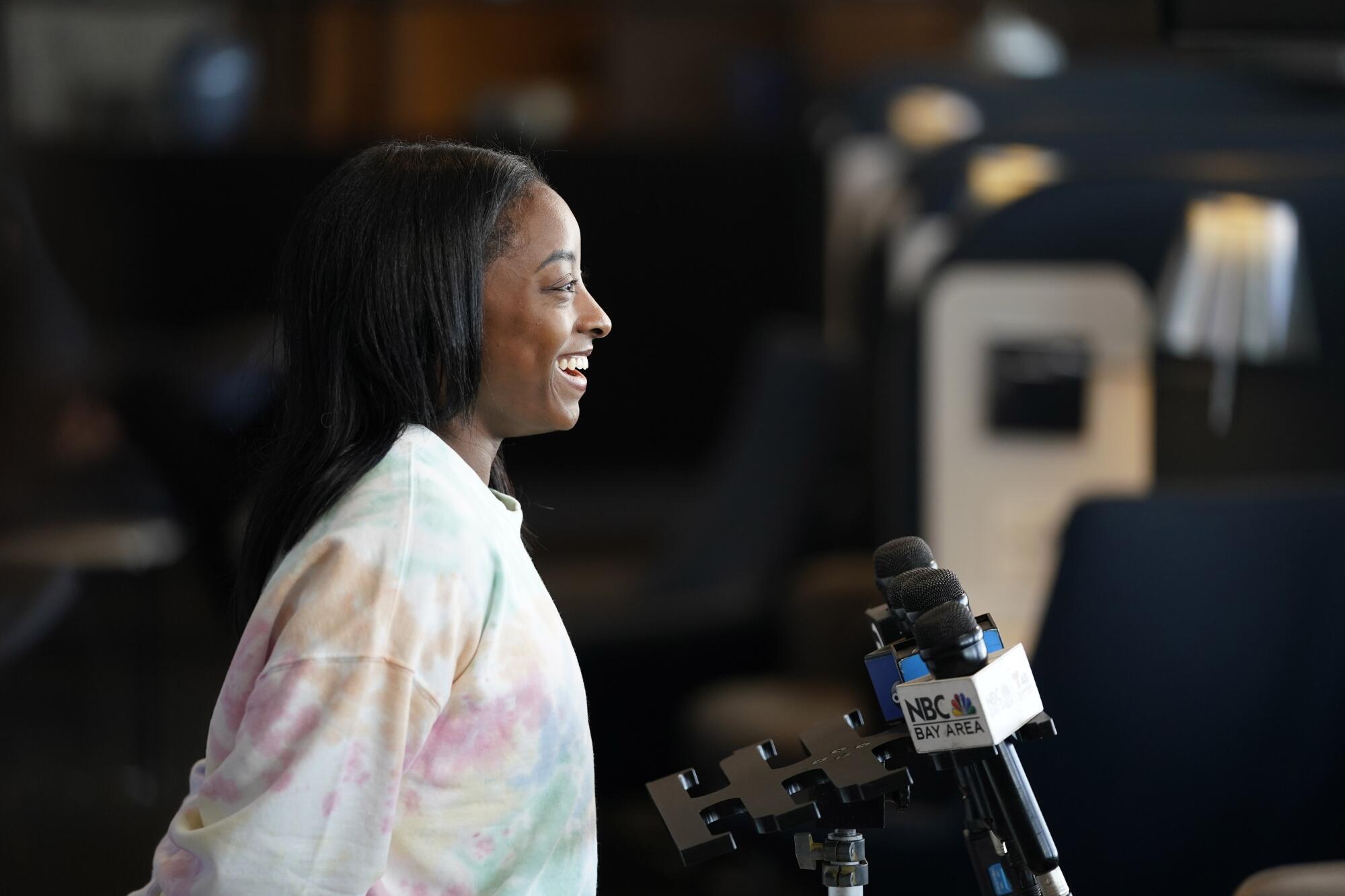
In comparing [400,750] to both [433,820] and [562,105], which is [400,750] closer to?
[433,820]

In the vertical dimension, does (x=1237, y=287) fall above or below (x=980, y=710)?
below

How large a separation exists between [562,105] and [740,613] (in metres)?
3.57

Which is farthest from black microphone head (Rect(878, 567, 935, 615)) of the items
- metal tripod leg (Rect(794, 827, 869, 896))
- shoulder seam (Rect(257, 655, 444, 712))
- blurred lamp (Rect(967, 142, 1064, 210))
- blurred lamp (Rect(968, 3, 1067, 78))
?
blurred lamp (Rect(968, 3, 1067, 78))

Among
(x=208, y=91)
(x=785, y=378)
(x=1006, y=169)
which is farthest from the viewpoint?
(x=208, y=91)

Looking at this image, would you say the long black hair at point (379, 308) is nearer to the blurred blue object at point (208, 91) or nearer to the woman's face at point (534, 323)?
the woman's face at point (534, 323)

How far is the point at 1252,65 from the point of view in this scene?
5.12 m

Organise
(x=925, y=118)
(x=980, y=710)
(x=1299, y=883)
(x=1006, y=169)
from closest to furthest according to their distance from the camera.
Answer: (x=980, y=710) → (x=1299, y=883) → (x=1006, y=169) → (x=925, y=118)

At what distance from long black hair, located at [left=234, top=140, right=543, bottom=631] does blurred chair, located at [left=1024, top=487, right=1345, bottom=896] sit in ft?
3.48

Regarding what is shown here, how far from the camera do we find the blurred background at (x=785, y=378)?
1807 mm

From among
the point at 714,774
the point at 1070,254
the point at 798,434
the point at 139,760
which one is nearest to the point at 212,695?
the point at 139,760

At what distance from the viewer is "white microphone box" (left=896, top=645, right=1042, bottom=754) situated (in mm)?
786

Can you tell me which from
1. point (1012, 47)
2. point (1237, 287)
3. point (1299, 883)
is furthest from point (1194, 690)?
point (1012, 47)

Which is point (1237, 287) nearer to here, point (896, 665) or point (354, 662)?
point (896, 665)

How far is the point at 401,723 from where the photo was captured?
31.2 inches
